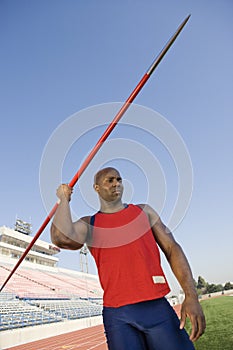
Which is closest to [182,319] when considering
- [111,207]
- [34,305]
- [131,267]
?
[131,267]

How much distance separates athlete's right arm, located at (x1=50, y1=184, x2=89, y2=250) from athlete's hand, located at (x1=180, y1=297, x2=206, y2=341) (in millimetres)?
636

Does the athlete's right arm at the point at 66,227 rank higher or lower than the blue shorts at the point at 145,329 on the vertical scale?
higher

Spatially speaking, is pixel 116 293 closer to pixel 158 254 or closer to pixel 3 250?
pixel 158 254

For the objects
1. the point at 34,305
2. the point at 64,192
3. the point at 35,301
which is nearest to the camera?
the point at 64,192

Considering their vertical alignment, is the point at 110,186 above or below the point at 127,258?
above

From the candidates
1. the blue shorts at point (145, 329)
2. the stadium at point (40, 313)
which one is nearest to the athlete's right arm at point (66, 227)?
the blue shorts at point (145, 329)

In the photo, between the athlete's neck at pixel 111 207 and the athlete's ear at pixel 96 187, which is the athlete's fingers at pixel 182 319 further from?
the athlete's ear at pixel 96 187

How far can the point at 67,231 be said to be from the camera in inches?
63.0

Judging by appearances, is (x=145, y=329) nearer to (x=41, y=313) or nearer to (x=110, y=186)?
(x=110, y=186)

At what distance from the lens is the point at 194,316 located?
1.48 meters

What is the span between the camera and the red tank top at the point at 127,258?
1.50 metres

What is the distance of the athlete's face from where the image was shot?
182 centimetres

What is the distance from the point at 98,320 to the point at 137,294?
20.5m

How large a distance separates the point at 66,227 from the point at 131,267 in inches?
15.5
